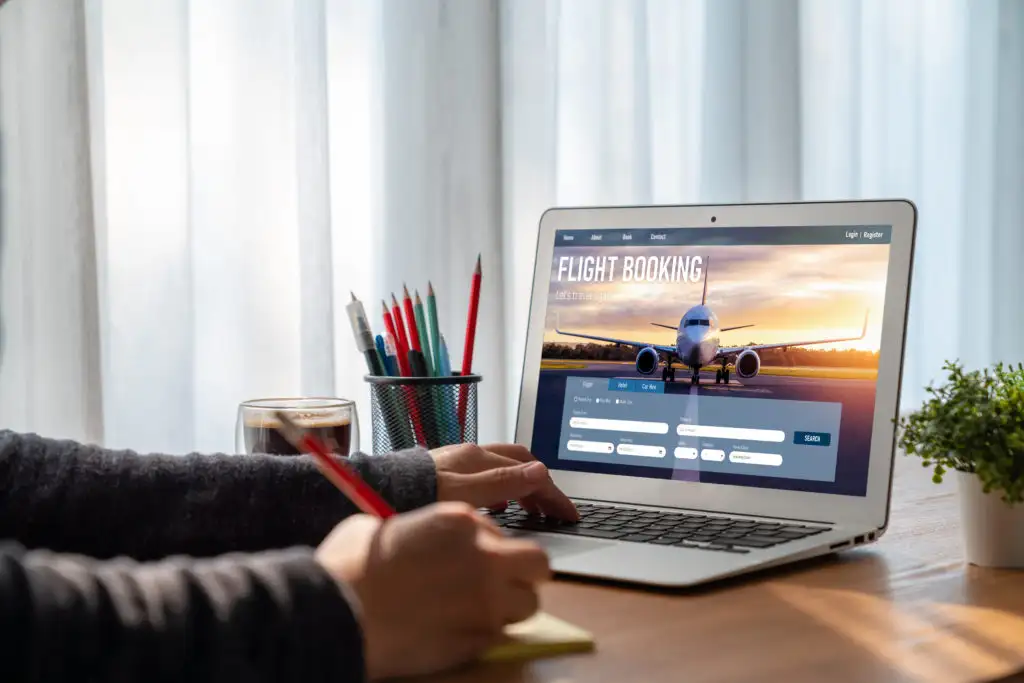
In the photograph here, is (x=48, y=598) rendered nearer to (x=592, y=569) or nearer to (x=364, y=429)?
(x=592, y=569)

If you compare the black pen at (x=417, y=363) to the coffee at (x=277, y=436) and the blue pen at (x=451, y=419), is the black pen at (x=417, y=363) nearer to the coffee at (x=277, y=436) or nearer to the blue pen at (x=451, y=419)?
the blue pen at (x=451, y=419)

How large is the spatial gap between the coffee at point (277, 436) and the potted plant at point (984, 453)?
0.48 metres

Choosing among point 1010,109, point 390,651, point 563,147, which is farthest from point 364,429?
point 1010,109

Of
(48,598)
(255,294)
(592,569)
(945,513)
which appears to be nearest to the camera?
(48,598)

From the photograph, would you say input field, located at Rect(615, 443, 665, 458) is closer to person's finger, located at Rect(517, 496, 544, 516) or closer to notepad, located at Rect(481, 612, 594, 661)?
person's finger, located at Rect(517, 496, 544, 516)

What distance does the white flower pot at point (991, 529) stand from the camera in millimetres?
782

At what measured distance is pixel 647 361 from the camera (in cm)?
103

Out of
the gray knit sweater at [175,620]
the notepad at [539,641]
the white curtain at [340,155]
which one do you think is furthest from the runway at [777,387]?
the white curtain at [340,155]

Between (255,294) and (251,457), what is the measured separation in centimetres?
82

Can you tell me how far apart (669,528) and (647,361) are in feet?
0.67

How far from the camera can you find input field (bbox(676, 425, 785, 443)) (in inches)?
37.5

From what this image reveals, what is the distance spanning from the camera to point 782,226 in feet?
3.34

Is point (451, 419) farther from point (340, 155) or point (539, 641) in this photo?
point (340, 155)

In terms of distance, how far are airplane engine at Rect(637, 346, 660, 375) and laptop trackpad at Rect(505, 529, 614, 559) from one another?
23 centimetres
